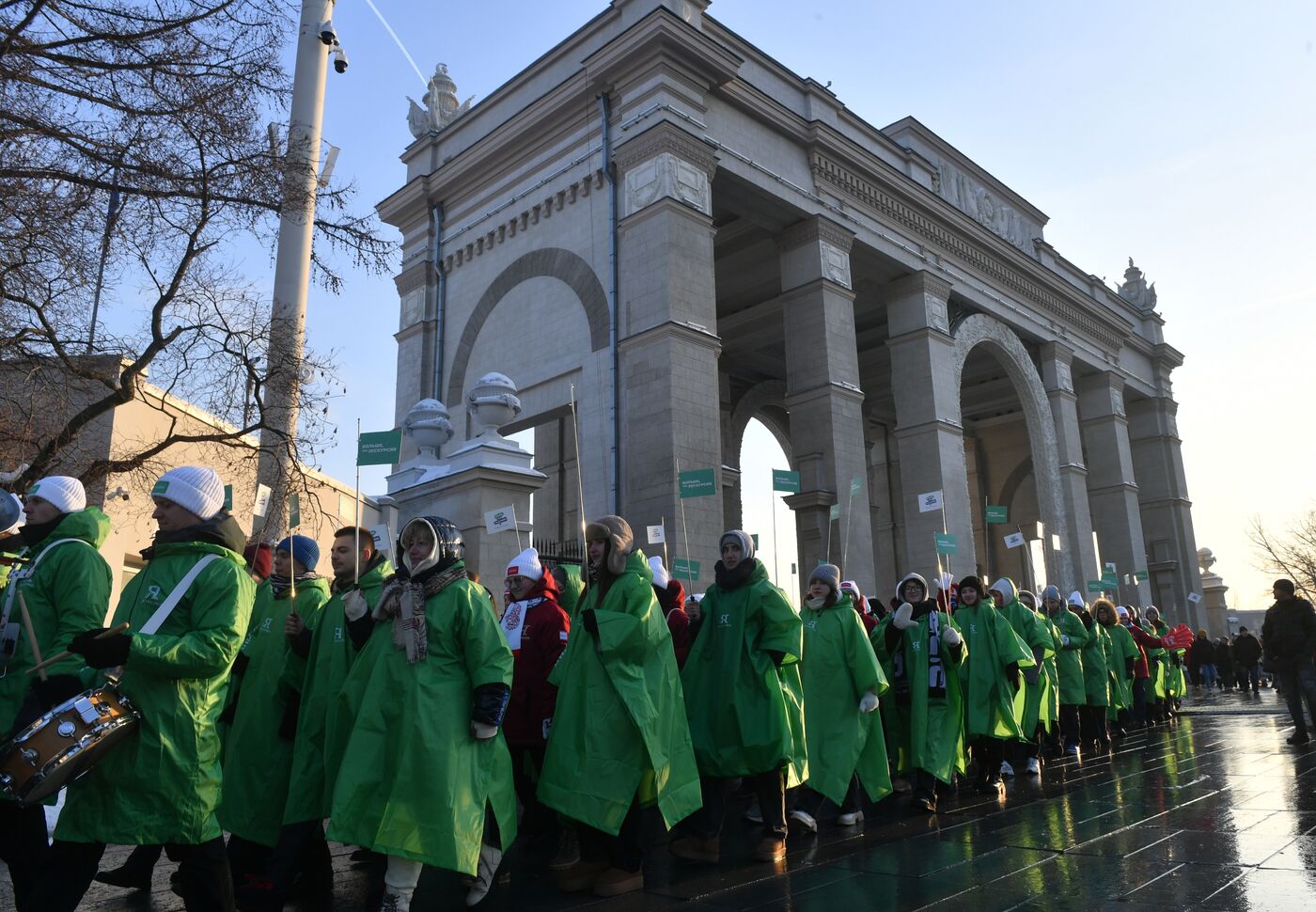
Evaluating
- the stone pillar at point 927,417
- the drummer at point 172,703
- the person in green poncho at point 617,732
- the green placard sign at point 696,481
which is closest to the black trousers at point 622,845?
the person in green poncho at point 617,732

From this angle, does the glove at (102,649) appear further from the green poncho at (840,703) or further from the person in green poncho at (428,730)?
the green poncho at (840,703)

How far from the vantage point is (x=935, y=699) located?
7.69 m

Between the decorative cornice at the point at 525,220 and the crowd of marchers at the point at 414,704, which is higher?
the decorative cornice at the point at 525,220

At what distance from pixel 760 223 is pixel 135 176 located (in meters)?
16.1

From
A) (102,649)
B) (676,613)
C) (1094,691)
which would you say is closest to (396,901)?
(102,649)

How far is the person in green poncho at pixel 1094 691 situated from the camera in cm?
1209

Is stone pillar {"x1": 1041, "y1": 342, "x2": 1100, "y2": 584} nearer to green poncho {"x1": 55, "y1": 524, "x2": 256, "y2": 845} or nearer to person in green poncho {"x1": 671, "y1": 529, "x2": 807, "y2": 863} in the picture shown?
person in green poncho {"x1": 671, "y1": 529, "x2": 807, "y2": 863}

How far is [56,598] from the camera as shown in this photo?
382cm

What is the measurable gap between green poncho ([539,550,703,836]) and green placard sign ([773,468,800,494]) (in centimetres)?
1153

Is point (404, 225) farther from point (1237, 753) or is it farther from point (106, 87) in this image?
point (1237, 753)

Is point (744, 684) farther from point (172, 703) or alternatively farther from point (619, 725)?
point (172, 703)

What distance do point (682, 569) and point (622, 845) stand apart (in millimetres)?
10058

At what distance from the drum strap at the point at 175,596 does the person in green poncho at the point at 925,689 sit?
5.57m

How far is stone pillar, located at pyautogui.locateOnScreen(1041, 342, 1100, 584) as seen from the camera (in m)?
28.2
